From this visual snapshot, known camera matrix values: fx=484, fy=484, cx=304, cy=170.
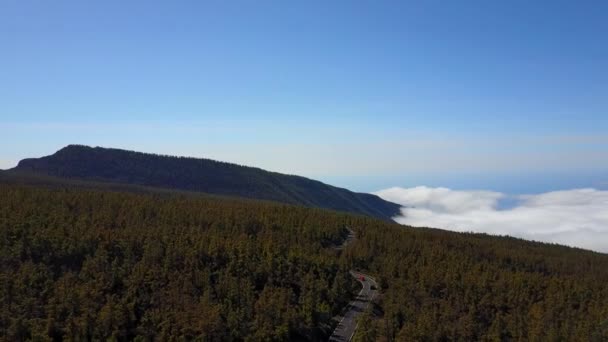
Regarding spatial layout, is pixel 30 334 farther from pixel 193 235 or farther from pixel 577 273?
pixel 577 273

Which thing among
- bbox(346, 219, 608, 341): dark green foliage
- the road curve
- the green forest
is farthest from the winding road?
bbox(346, 219, 608, 341): dark green foliage

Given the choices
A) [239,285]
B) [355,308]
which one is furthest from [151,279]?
[355,308]

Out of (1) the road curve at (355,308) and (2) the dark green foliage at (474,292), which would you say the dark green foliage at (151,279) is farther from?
(2) the dark green foliage at (474,292)

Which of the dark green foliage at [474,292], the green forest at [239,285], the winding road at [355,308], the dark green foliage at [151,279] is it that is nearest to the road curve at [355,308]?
the winding road at [355,308]

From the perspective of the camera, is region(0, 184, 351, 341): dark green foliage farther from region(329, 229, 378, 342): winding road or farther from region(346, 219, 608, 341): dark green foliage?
region(346, 219, 608, 341): dark green foliage

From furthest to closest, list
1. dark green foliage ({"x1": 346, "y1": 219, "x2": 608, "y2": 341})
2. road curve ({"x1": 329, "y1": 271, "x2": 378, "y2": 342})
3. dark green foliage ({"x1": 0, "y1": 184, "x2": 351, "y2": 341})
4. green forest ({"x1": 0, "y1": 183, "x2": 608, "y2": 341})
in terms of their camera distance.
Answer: dark green foliage ({"x1": 346, "y1": 219, "x2": 608, "y2": 341}), road curve ({"x1": 329, "y1": 271, "x2": 378, "y2": 342}), green forest ({"x1": 0, "y1": 183, "x2": 608, "y2": 341}), dark green foliage ({"x1": 0, "y1": 184, "x2": 351, "y2": 341})

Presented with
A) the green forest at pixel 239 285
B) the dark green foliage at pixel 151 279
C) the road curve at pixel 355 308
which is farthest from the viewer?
the road curve at pixel 355 308

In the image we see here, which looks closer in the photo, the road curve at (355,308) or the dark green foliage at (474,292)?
the road curve at (355,308)
